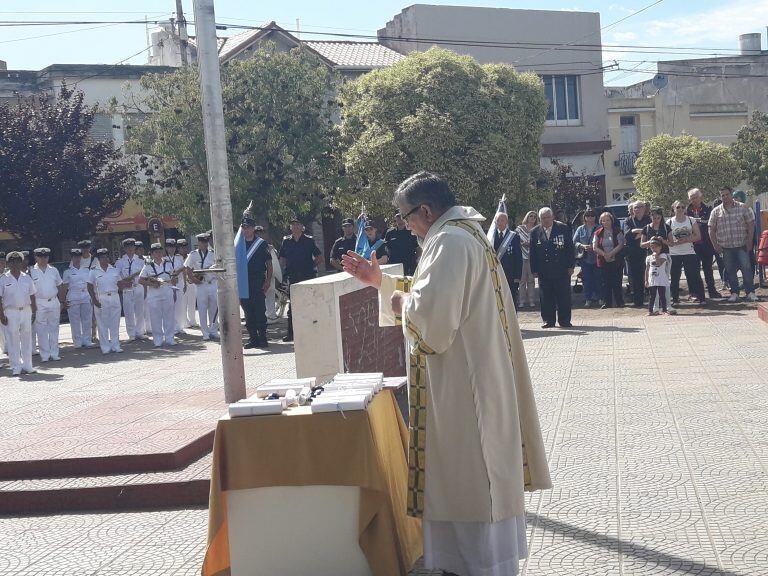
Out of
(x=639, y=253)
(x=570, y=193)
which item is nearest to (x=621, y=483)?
(x=639, y=253)

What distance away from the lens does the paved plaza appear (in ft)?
17.7

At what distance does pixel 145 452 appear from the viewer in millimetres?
7531

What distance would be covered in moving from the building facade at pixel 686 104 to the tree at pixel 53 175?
78.0 ft

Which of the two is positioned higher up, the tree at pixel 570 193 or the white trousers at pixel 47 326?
the tree at pixel 570 193

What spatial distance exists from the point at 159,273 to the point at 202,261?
1.02m

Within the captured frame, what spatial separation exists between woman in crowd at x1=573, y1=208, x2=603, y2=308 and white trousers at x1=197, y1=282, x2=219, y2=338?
6967 mm

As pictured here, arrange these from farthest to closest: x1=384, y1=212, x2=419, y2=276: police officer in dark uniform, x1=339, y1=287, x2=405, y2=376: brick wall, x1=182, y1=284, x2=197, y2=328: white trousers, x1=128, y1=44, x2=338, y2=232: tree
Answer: x1=182, y1=284, x2=197, y2=328: white trousers < x1=128, y1=44, x2=338, y2=232: tree < x1=384, y1=212, x2=419, y2=276: police officer in dark uniform < x1=339, y1=287, x2=405, y2=376: brick wall

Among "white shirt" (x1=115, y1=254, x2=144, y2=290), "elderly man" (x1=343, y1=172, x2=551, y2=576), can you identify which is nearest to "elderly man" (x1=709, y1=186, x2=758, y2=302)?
"white shirt" (x1=115, y1=254, x2=144, y2=290)

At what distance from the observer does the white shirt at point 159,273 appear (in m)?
18.5

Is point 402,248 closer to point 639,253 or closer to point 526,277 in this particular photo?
point 526,277

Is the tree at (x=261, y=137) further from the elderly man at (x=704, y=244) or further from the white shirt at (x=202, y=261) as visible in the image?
the elderly man at (x=704, y=244)

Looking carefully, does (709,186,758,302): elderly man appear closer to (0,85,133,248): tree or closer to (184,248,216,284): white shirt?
(184,248,216,284): white shirt

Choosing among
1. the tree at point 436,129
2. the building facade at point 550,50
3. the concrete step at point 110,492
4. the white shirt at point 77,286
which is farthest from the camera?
the building facade at point 550,50

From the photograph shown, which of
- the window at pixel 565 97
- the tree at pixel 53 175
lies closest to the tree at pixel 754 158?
the window at pixel 565 97
